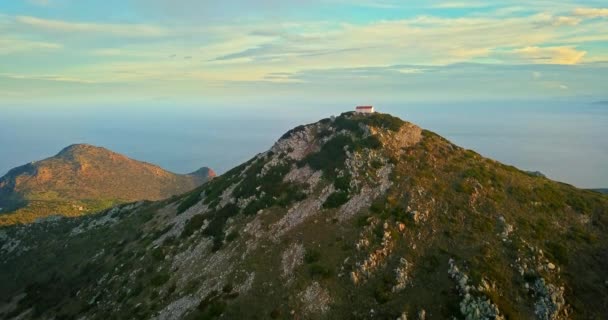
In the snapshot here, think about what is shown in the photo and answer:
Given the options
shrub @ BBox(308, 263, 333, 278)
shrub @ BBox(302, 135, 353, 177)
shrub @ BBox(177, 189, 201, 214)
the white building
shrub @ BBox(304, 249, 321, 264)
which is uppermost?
the white building

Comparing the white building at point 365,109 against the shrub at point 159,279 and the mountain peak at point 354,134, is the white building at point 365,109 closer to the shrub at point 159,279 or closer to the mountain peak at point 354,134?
the mountain peak at point 354,134

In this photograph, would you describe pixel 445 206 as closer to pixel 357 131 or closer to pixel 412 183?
pixel 412 183

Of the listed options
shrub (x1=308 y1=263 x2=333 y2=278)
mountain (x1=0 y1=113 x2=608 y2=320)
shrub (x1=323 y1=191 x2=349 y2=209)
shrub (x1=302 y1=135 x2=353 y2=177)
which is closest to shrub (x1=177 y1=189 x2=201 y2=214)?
mountain (x1=0 y1=113 x2=608 y2=320)

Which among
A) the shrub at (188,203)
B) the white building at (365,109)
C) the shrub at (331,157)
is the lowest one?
the shrub at (188,203)

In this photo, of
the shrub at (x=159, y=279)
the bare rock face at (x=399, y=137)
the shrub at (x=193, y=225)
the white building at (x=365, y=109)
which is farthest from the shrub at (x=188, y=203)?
the white building at (x=365, y=109)

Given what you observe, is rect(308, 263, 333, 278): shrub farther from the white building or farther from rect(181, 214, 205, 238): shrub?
the white building

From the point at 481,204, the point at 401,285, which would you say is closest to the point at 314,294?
the point at 401,285

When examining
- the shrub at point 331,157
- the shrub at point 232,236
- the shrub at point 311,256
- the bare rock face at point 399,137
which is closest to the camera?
the shrub at point 311,256

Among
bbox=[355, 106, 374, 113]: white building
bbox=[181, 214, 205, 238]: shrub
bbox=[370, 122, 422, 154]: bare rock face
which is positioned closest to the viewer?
bbox=[181, 214, 205, 238]: shrub

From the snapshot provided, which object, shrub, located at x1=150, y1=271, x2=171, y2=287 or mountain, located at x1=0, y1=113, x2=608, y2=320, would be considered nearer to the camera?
mountain, located at x1=0, y1=113, x2=608, y2=320
